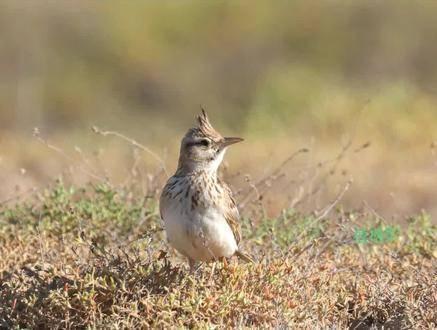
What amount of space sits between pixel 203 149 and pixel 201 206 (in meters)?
0.45

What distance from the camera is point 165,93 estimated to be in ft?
77.2

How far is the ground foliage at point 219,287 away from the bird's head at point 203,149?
0.48m

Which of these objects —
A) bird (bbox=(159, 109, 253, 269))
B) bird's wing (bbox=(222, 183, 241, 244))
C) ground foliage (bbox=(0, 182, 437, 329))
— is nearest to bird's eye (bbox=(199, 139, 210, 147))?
bird (bbox=(159, 109, 253, 269))

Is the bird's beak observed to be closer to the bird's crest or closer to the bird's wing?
the bird's crest

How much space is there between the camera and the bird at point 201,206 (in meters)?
6.00

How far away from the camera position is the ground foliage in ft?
17.8

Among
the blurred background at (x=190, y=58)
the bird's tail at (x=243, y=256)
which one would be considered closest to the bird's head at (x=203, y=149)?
the bird's tail at (x=243, y=256)

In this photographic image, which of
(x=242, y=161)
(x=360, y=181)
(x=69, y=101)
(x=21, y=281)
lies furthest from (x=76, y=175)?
(x=69, y=101)

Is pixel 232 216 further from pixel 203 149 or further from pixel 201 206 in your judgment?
pixel 203 149

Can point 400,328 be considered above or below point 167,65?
above

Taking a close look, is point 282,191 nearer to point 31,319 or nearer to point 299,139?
point 299,139

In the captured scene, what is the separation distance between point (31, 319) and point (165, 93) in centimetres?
1815

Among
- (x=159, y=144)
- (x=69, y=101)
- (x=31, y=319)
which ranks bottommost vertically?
(x=69, y=101)

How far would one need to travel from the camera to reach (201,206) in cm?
608
